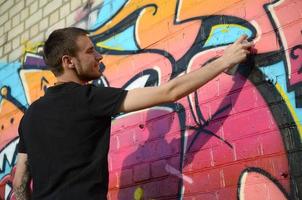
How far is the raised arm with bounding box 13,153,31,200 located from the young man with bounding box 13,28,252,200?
267 mm

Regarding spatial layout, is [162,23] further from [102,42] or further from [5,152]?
[5,152]

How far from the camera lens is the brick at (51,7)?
473 cm

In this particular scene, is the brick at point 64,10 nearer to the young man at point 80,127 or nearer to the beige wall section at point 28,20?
the beige wall section at point 28,20

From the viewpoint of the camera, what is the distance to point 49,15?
4.81m

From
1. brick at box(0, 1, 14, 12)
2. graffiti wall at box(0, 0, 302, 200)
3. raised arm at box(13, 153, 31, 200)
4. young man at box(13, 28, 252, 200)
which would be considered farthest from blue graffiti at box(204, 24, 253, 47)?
brick at box(0, 1, 14, 12)

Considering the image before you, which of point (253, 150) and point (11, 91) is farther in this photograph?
point (11, 91)

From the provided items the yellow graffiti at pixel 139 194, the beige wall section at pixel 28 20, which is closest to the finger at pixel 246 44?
the yellow graffiti at pixel 139 194

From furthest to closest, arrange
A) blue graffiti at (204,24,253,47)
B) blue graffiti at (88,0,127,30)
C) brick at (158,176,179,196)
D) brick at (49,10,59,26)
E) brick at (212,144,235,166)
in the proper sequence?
1. brick at (49,10,59,26)
2. blue graffiti at (88,0,127,30)
3. brick at (158,176,179,196)
4. blue graffiti at (204,24,253,47)
5. brick at (212,144,235,166)

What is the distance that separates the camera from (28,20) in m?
5.16

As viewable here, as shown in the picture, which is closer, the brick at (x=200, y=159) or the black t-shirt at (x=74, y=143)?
the black t-shirt at (x=74, y=143)

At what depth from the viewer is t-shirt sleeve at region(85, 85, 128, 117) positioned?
228 cm

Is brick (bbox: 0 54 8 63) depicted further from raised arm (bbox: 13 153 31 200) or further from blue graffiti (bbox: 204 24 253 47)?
blue graffiti (bbox: 204 24 253 47)

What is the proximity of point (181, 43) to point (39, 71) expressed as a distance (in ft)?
6.66

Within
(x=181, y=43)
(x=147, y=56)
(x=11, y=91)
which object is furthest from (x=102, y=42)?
(x=11, y=91)
